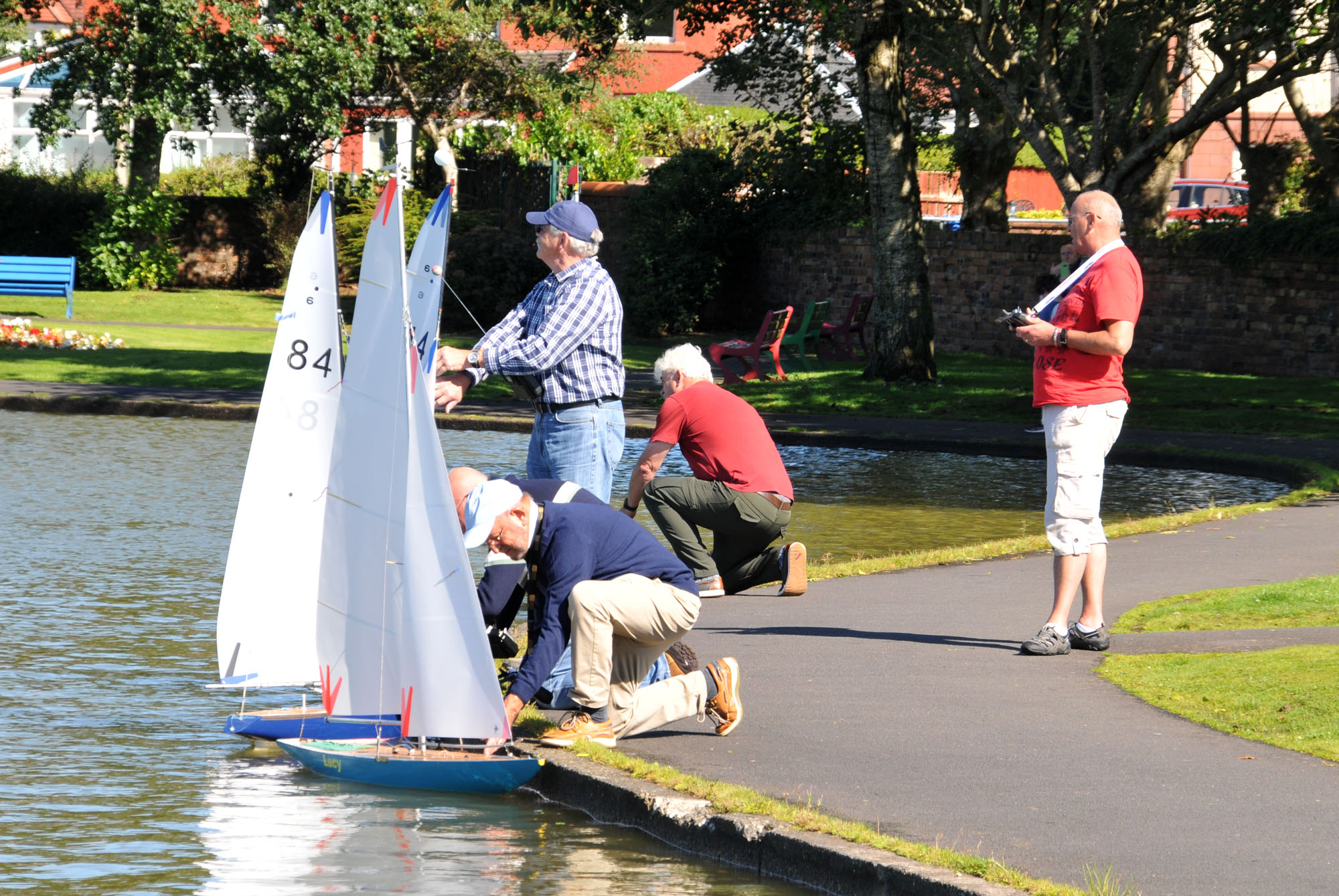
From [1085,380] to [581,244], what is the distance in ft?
7.69

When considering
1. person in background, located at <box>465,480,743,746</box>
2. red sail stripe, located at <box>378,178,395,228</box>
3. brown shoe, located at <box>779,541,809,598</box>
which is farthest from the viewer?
brown shoe, located at <box>779,541,809,598</box>

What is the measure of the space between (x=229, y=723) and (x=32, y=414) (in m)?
12.7

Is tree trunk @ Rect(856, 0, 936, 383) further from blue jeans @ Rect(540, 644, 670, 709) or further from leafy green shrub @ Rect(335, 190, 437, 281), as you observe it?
blue jeans @ Rect(540, 644, 670, 709)

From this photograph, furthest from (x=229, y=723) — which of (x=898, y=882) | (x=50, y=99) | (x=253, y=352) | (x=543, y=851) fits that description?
(x=50, y=99)

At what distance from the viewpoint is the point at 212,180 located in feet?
132

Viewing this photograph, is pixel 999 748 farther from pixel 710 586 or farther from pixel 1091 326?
pixel 710 586

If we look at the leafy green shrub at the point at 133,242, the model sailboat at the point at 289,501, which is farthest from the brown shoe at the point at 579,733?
the leafy green shrub at the point at 133,242

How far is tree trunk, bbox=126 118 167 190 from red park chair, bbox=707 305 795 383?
16408 millimetres

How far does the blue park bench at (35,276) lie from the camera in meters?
29.6

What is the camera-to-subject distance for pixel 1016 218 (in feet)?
137

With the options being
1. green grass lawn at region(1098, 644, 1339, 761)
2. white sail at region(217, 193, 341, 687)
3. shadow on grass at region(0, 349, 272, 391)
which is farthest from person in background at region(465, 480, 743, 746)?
shadow on grass at region(0, 349, 272, 391)

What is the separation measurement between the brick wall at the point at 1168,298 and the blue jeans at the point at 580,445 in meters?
17.5

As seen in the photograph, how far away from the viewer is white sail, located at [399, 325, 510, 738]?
5.88 meters

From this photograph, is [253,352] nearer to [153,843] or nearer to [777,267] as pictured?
[777,267]
